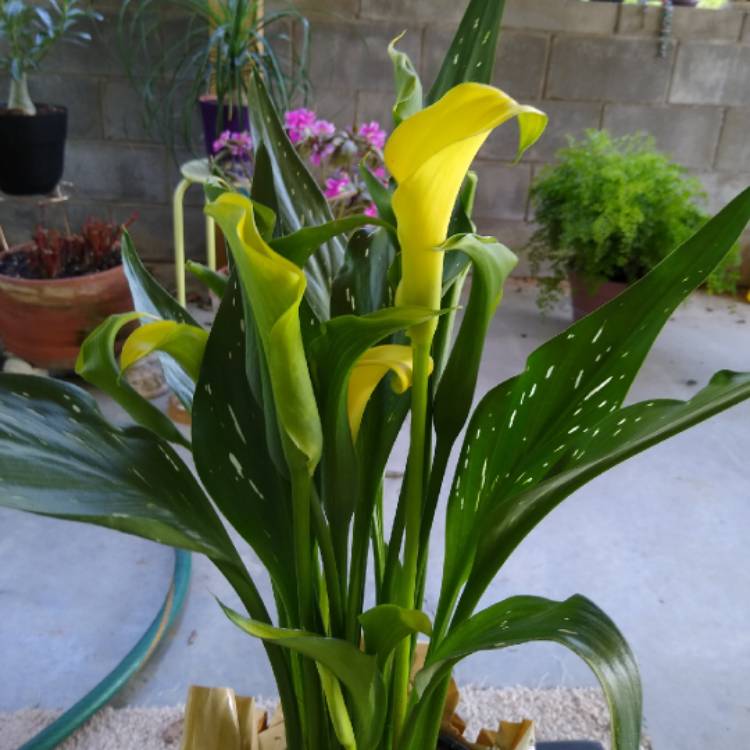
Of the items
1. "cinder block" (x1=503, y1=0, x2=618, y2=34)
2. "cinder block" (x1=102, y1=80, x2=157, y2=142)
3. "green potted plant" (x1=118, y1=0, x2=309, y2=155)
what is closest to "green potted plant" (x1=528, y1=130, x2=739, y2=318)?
"cinder block" (x1=503, y1=0, x2=618, y2=34)

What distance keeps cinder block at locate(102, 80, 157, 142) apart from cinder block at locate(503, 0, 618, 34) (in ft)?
3.67

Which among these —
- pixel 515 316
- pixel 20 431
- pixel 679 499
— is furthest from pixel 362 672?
pixel 515 316

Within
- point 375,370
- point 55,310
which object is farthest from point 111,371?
point 55,310

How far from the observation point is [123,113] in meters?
2.35

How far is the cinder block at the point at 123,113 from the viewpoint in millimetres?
2309

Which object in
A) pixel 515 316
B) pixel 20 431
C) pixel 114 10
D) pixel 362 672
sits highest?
pixel 114 10

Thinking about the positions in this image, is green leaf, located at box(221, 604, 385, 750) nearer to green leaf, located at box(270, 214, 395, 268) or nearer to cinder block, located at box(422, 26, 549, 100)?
green leaf, located at box(270, 214, 395, 268)

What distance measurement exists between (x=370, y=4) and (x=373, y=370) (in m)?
2.11

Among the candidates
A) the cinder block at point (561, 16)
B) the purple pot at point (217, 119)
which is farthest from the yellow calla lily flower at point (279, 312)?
the cinder block at point (561, 16)

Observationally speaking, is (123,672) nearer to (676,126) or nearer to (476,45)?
(476,45)

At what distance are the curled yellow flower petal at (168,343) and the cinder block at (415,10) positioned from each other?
6.83ft

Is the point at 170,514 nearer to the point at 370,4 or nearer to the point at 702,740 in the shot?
the point at 702,740

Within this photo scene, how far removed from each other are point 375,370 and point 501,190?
2216 millimetres

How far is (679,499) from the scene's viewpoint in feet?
5.30
